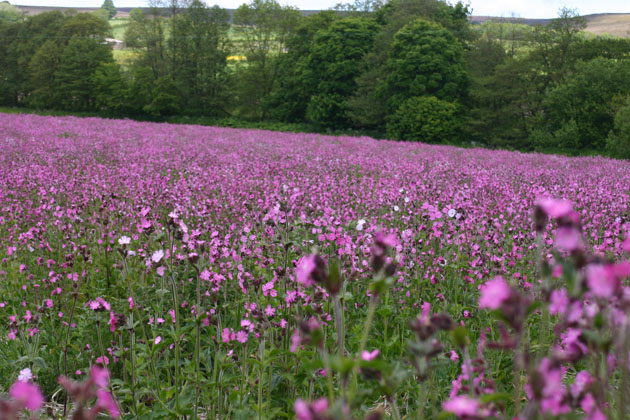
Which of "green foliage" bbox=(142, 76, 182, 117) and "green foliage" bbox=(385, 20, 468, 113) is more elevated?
"green foliage" bbox=(385, 20, 468, 113)

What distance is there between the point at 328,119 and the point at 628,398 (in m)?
38.9

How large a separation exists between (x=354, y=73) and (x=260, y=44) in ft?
52.8

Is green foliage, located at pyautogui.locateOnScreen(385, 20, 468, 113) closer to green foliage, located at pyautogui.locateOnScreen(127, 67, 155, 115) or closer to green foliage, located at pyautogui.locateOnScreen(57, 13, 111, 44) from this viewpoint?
green foliage, located at pyautogui.locateOnScreen(127, 67, 155, 115)

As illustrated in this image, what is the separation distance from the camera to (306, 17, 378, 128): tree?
38.9 meters

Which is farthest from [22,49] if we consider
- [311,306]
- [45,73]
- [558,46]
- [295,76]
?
[311,306]

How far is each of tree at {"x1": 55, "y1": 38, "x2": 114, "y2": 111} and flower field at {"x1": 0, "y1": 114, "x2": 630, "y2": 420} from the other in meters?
45.6

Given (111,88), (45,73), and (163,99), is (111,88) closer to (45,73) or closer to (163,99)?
(163,99)

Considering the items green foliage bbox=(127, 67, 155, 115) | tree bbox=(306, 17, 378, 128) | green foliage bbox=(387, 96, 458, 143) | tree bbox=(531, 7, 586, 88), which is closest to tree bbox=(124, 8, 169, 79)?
green foliage bbox=(127, 67, 155, 115)

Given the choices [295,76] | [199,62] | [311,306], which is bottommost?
[311,306]

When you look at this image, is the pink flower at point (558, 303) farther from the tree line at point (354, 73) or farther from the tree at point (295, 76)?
the tree at point (295, 76)

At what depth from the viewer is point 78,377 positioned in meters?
3.26

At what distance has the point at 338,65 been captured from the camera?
39188mm

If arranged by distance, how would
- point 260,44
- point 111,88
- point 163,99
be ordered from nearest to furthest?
1. point 163,99
2. point 111,88
3. point 260,44

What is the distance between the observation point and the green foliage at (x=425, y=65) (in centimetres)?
3303
